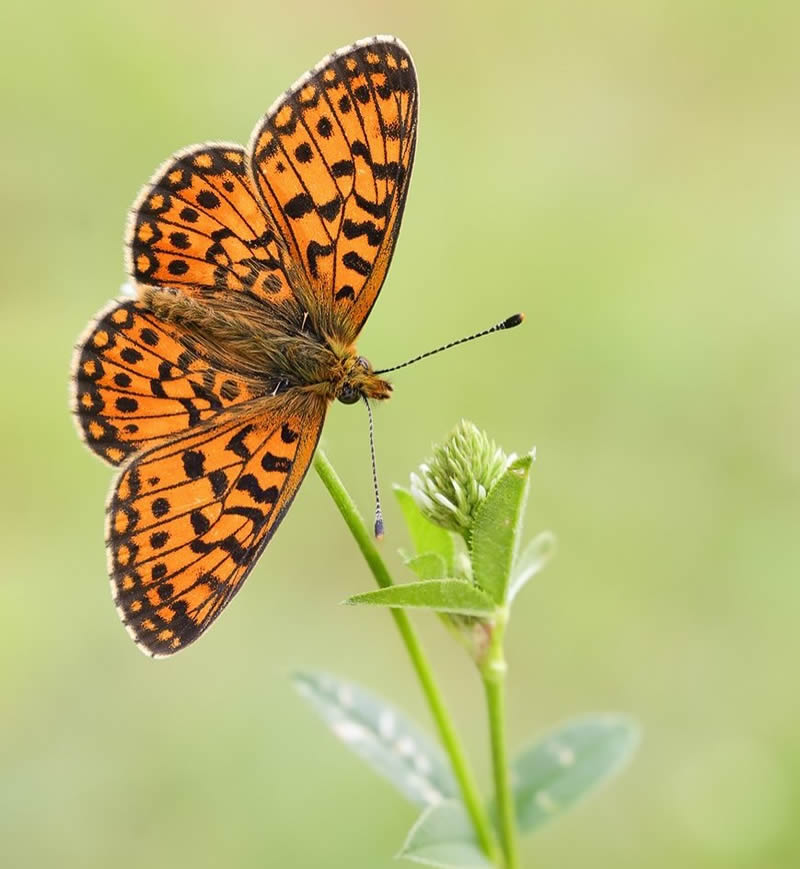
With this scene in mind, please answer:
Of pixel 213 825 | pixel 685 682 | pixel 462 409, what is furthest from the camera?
pixel 462 409

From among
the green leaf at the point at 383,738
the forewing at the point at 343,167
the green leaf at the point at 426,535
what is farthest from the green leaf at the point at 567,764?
the forewing at the point at 343,167

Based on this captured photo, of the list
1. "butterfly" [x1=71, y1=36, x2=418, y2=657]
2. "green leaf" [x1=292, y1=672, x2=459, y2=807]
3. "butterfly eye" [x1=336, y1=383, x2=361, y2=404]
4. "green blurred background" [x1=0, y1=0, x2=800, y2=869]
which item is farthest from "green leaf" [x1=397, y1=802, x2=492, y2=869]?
"green blurred background" [x1=0, y1=0, x2=800, y2=869]

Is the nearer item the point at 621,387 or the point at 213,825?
the point at 213,825

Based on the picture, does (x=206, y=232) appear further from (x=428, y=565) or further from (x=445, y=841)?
(x=445, y=841)

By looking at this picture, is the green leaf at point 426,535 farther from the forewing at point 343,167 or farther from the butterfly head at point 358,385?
the forewing at point 343,167

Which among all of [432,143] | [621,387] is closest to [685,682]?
[621,387]

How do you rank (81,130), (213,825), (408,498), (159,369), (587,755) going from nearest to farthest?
(408,498) < (159,369) < (587,755) < (213,825) < (81,130)

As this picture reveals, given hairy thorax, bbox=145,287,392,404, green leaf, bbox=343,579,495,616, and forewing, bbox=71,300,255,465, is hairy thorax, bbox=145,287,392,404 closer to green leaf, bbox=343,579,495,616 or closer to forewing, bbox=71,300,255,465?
forewing, bbox=71,300,255,465

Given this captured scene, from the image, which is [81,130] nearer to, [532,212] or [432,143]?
[432,143]

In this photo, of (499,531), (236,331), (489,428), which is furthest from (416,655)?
(489,428)
